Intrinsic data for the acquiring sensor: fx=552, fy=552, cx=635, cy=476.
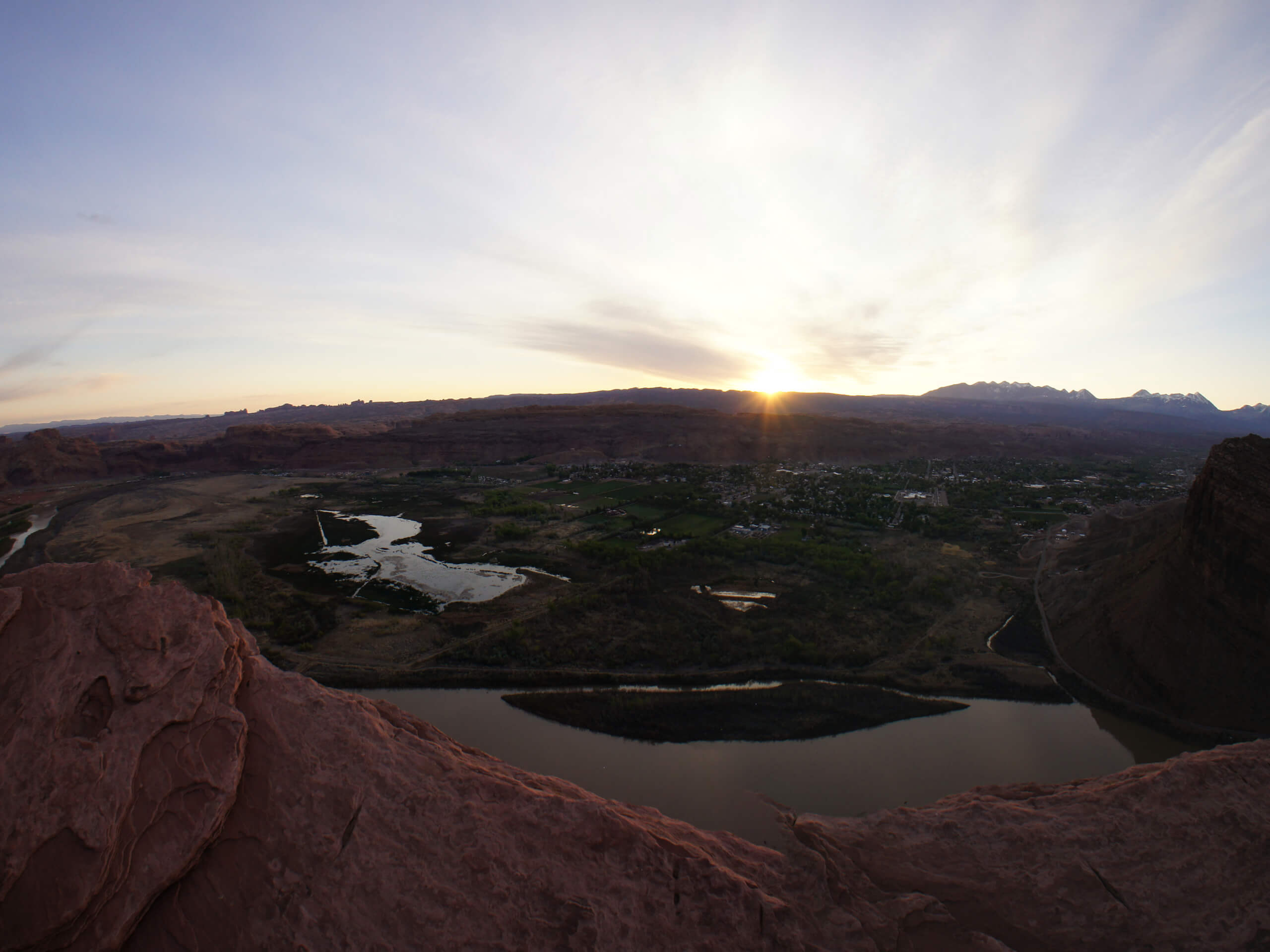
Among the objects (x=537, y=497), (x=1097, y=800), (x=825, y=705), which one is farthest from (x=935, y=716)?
(x=537, y=497)

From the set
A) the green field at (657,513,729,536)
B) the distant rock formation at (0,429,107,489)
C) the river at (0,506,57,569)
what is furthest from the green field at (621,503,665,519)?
the distant rock formation at (0,429,107,489)

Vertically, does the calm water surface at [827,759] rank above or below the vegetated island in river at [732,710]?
below

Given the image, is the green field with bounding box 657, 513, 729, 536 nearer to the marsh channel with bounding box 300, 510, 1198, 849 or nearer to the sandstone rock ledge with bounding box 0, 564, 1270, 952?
the marsh channel with bounding box 300, 510, 1198, 849

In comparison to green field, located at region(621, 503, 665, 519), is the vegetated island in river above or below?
below

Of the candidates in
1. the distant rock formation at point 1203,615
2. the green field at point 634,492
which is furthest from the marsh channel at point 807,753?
the green field at point 634,492

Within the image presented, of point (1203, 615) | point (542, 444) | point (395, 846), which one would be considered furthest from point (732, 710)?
point (542, 444)

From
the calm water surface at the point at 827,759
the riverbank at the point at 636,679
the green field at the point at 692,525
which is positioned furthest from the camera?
the green field at the point at 692,525

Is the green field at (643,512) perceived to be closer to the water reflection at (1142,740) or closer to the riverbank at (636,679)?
the riverbank at (636,679)
